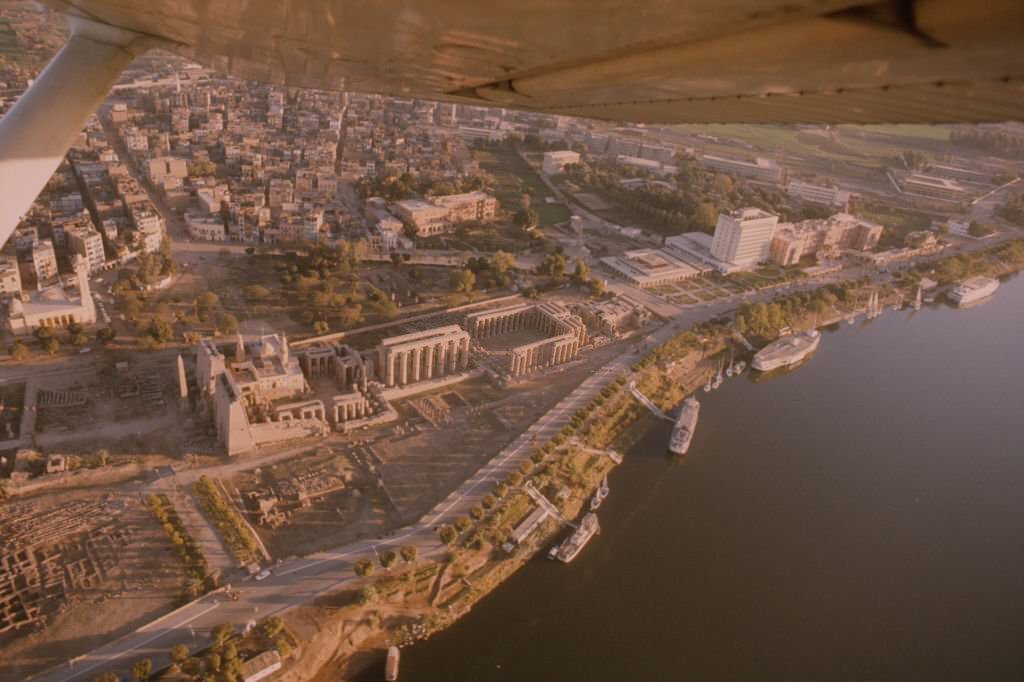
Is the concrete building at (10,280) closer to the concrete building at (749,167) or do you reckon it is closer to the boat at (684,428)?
the boat at (684,428)

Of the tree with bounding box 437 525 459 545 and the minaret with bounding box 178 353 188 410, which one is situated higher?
the minaret with bounding box 178 353 188 410

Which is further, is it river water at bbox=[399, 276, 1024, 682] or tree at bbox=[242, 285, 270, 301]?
tree at bbox=[242, 285, 270, 301]

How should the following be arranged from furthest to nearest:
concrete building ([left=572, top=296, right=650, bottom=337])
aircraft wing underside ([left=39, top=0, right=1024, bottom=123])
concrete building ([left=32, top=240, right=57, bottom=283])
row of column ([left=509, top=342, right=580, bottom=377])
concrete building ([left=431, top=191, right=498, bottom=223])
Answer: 1. concrete building ([left=431, top=191, right=498, bottom=223])
2. concrete building ([left=572, top=296, right=650, bottom=337])
3. concrete building ([left=32, top=240, right=57, bottom=283])
4. row of column ([left=509, top=342, right=580, bottom=377])
5. aircraft wing underside ([left=39, top=0, right=1024, bottom=123])

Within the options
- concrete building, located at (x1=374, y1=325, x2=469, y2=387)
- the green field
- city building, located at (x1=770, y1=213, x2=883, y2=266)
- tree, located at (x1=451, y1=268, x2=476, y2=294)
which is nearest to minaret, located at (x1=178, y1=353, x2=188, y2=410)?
concrete building, located at (x1=374, y1=325, x2=469, y2=387)

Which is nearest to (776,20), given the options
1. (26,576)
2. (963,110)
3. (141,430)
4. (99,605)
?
(963,110)

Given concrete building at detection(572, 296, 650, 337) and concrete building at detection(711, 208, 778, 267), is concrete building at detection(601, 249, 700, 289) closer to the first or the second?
concrete building at detection(711, 208, 778, 267)

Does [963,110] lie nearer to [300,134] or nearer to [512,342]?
[512,342]
